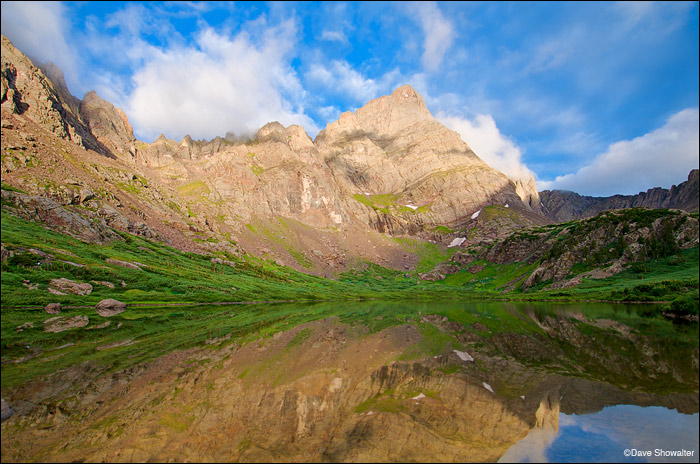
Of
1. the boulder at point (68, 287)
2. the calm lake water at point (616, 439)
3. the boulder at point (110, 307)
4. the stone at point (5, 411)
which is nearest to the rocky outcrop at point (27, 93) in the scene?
the boulder at point (68, 287)

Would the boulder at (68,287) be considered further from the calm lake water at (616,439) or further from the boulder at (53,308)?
the calm lake water at (616,439)

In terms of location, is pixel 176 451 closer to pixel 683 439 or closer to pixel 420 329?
pixel 683 439

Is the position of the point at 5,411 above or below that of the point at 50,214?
below

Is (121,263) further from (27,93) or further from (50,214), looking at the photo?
(27,93)

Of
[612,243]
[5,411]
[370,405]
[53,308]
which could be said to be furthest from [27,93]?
[612,243]

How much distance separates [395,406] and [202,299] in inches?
3377

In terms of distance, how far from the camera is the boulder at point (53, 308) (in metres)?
55.6

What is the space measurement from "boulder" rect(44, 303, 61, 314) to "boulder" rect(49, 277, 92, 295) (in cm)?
1170

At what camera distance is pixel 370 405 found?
55.3 feet

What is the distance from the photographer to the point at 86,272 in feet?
262

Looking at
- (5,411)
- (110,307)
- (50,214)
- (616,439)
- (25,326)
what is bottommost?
(110,307)

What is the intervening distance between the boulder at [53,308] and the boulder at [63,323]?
862 centimetres

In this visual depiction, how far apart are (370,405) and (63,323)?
5347cm

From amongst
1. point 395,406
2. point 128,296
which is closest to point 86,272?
point 128,296
